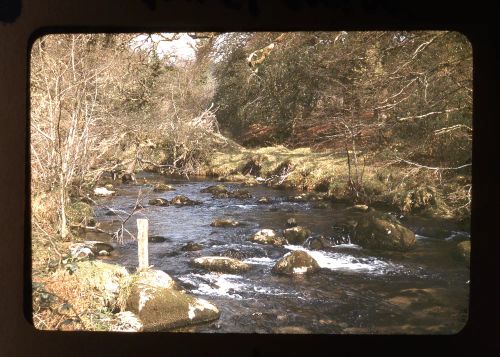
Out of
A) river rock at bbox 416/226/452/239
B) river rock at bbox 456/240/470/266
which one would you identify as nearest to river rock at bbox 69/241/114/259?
river rock at bbox 416/226/452/239

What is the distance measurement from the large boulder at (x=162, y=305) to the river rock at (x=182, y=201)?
336 millimetres

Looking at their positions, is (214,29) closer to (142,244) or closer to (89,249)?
(142,244)

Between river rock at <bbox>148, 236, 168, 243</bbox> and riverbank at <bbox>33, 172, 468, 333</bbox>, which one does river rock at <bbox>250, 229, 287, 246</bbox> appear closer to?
riverbank at <bbox>33, 172, 468, 333</bbox>

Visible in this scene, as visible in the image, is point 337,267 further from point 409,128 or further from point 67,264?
point 67,264

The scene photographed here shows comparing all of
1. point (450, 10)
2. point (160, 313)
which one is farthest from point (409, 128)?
point (160, 313)

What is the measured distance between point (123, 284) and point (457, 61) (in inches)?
73.8

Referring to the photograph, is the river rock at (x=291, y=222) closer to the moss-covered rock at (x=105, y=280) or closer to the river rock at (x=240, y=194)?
the river rock at (x=240, y=194)

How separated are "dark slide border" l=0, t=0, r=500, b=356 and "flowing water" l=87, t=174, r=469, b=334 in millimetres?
66

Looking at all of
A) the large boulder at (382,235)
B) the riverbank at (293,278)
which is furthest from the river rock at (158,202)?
the large boulder at (382,235)

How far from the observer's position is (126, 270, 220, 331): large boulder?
2445 mm

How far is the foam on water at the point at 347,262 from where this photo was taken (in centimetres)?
244

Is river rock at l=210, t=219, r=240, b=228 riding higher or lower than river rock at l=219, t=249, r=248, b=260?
higher

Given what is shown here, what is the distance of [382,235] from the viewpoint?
2.44 m

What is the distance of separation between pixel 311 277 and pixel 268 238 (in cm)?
27
